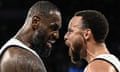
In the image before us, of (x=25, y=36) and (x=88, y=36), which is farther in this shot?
(x=88, y=36)

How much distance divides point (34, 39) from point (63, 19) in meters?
3.81

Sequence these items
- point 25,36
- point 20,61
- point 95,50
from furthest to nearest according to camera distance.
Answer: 1. point 95,50
2. point 25,36
3. point 20,61

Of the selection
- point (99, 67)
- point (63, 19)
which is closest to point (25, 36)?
point (99, 67)

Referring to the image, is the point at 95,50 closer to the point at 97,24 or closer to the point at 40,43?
the point at 97,24

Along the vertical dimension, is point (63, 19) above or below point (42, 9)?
below

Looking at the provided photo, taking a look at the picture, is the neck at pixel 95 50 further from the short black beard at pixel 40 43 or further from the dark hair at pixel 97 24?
the short black beard at pixel 40 43

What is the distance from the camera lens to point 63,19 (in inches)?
240

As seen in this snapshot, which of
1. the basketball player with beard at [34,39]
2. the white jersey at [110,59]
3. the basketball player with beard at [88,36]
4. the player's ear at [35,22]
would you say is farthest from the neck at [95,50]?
the player's ear at [35,22]

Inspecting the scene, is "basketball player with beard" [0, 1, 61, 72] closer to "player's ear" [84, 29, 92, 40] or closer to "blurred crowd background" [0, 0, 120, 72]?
"player's ear" [84, 29, 92, 40]

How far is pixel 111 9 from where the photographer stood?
6.32 m

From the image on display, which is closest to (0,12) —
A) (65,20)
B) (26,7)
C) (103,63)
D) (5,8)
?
(5,8)

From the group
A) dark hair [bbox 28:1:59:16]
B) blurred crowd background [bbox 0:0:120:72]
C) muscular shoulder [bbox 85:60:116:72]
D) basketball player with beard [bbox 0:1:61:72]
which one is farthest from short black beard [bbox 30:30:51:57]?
blurred crowd background [bbox 0:0:120:72]

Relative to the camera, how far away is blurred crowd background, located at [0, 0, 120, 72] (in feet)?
19.1

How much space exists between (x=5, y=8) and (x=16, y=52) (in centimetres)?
453
